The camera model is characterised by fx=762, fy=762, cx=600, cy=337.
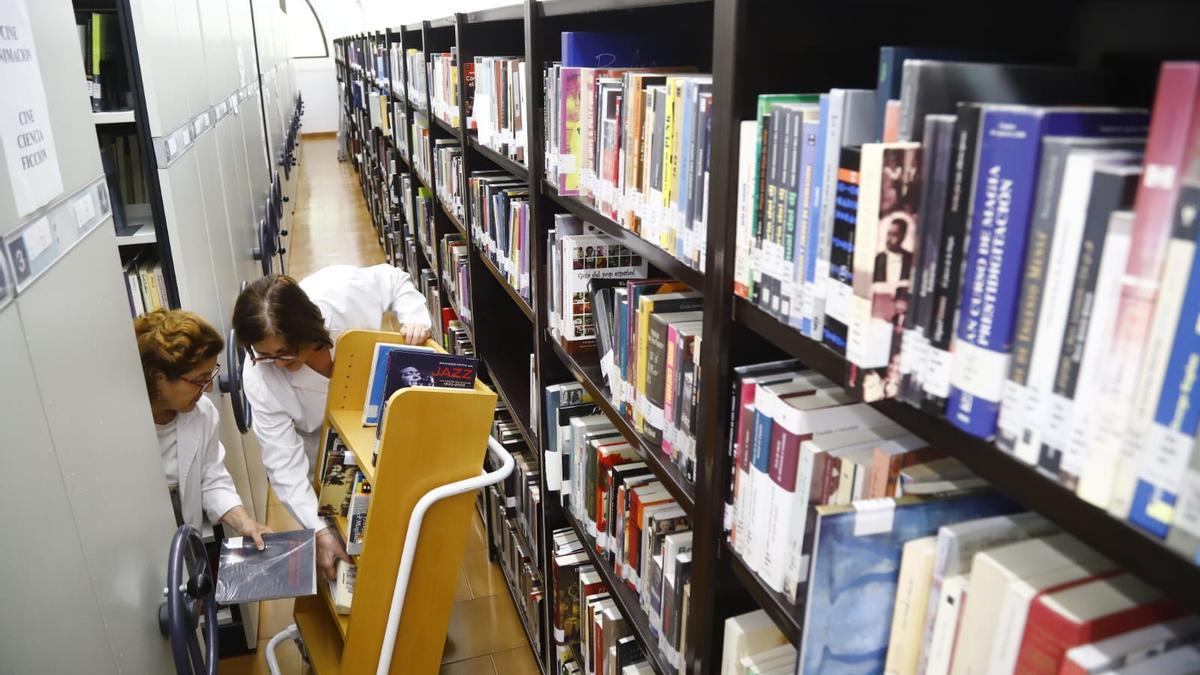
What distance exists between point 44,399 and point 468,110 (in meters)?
2.03

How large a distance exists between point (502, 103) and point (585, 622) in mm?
Result: 1500

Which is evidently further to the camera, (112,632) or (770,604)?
(112,632)

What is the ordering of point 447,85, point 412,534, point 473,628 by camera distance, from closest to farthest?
point 412,534 < point 473,628 < point 447,85

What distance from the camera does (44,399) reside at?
40.7 inches

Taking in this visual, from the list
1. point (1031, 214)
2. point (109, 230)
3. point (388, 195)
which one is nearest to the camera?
point (1031, 214)

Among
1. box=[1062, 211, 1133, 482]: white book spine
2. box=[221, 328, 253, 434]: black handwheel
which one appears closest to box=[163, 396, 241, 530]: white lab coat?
box=[221, 328, 253, 434]: black handwheel

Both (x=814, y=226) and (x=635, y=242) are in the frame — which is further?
(x=635, y=242)

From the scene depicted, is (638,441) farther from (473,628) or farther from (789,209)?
(473,628)

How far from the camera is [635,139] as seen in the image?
4.50 feet

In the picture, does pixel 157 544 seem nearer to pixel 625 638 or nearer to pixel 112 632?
pixel 112 632

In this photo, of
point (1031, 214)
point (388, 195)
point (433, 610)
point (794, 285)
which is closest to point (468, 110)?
point (433, 610)

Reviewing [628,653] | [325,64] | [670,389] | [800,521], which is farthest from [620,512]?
[325,64]

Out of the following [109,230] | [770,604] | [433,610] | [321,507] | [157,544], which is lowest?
[433,610]

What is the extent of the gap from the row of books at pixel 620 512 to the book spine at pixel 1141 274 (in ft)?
2.86
